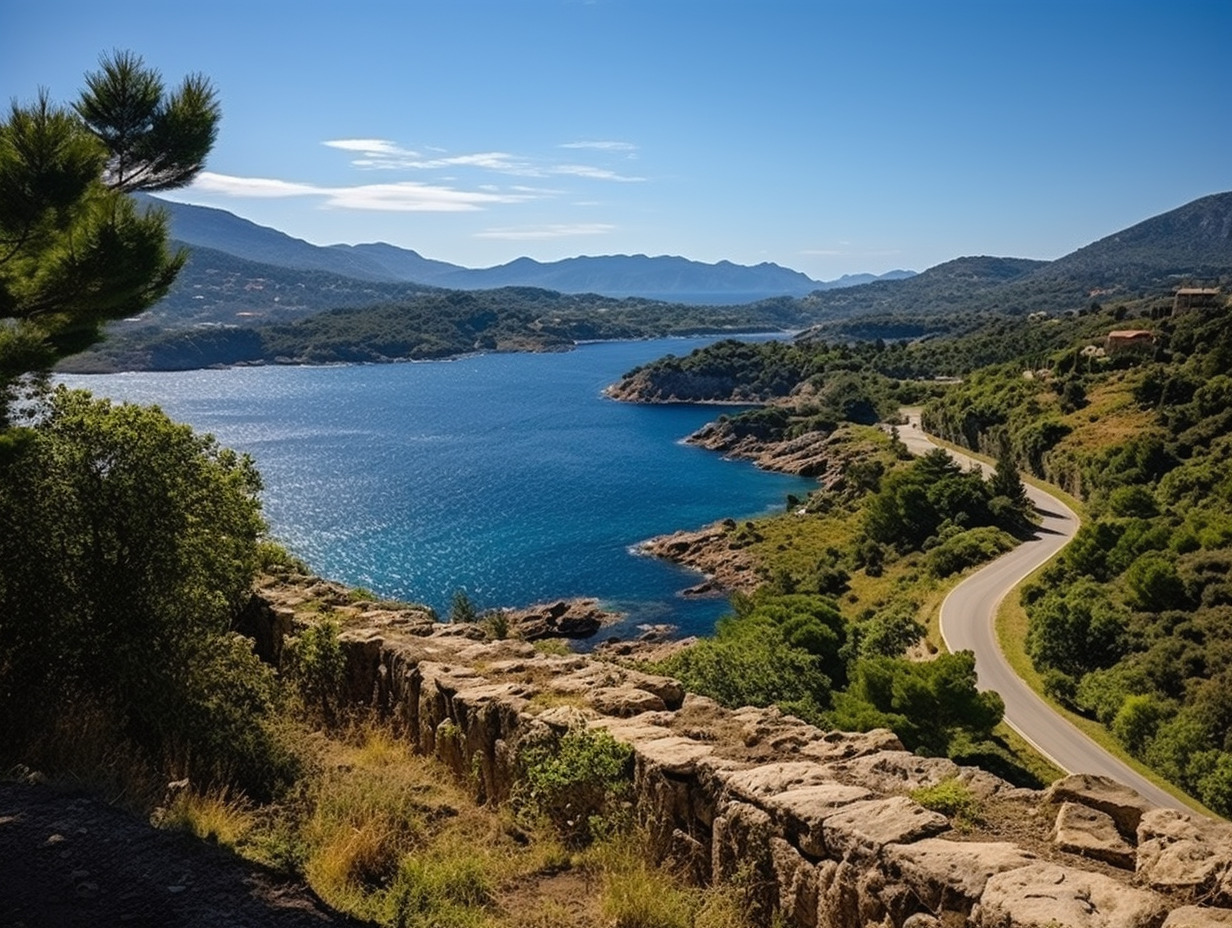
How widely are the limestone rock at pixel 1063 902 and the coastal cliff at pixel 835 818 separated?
12mm

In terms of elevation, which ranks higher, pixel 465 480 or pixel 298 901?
pixel 298 901

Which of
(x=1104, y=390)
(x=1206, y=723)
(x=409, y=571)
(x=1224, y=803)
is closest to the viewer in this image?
(x=1224, y=803)

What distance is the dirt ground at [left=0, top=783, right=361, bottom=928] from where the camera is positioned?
20.7 feet

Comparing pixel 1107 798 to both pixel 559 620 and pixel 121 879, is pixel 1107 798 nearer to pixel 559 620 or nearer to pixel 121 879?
pixel 121 879

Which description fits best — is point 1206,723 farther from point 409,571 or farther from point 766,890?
point 409,571

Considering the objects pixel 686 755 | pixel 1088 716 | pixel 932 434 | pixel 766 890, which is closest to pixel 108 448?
pixel 686 755

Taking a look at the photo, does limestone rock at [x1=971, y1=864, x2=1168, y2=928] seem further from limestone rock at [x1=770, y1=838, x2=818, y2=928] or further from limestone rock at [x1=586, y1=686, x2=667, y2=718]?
limestone rock at [x1=586, y1=686, x2=667, y2=718]

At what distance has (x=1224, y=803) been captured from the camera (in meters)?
28.0

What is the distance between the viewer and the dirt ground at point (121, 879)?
20.7 ft

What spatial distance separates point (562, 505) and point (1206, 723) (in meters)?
60.0

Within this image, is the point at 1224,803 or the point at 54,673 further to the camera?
the point at 1224,803

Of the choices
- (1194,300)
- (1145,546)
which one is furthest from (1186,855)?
(1194,300)

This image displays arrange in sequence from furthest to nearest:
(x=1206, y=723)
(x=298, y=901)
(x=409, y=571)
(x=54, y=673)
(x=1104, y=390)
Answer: (x=1104, y=390) < (x=409, y=571) < (x=1206, y=723) < (x=54, y=673) < (x=298, y=901)

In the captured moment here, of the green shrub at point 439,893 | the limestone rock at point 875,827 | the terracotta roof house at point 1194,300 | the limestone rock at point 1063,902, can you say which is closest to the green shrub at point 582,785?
the green shrub at point 439,893
